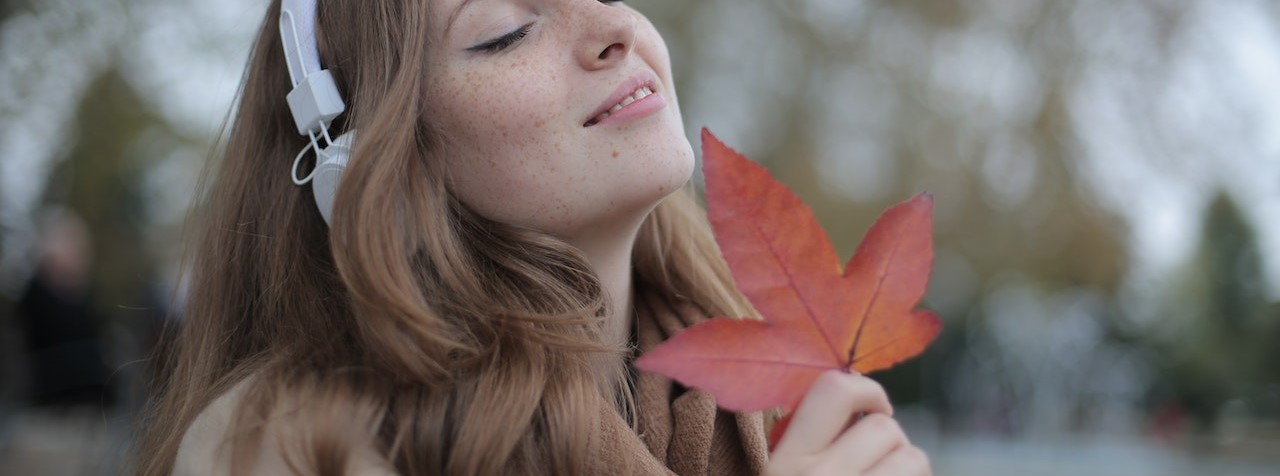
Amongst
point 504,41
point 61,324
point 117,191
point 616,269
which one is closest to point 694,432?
point 616,269

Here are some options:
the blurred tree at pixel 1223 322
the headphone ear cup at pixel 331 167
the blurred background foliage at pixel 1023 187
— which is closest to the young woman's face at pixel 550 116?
the headphone ear cup at pixel 331 167

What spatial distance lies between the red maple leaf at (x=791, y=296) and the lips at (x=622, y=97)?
12.5 inches

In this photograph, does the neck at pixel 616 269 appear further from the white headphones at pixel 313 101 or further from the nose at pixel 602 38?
the white headphones at pixel 313 101

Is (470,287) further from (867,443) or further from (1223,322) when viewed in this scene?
(1223,322)

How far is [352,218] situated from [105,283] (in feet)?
30.9

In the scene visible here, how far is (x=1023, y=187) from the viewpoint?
1048cm

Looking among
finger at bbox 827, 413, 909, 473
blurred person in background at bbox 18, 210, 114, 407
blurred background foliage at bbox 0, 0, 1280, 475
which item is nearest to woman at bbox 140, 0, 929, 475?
finger at bbox 827, 413, 909, 473

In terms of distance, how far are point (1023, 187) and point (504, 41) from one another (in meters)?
9.94

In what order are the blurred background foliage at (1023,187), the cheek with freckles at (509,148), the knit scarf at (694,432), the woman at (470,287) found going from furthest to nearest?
the blurred background foliage at (1023,187)
the knit scarf at (694,432)
the cheek with freckles at (509,148)
the woman at (470,287)

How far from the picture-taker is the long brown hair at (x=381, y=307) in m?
1.26

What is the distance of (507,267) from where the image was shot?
4.75 feet

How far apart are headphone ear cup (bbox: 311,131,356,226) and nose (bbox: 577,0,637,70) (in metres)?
0.35

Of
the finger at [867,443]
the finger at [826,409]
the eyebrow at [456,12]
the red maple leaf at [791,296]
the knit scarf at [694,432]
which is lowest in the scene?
the knit scarf at [694,432]

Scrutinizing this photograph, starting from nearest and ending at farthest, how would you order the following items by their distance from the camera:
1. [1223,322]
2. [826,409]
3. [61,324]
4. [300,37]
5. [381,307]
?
[826,409]
[381,307]
[300,37]
[61,324]
[1223,322]
